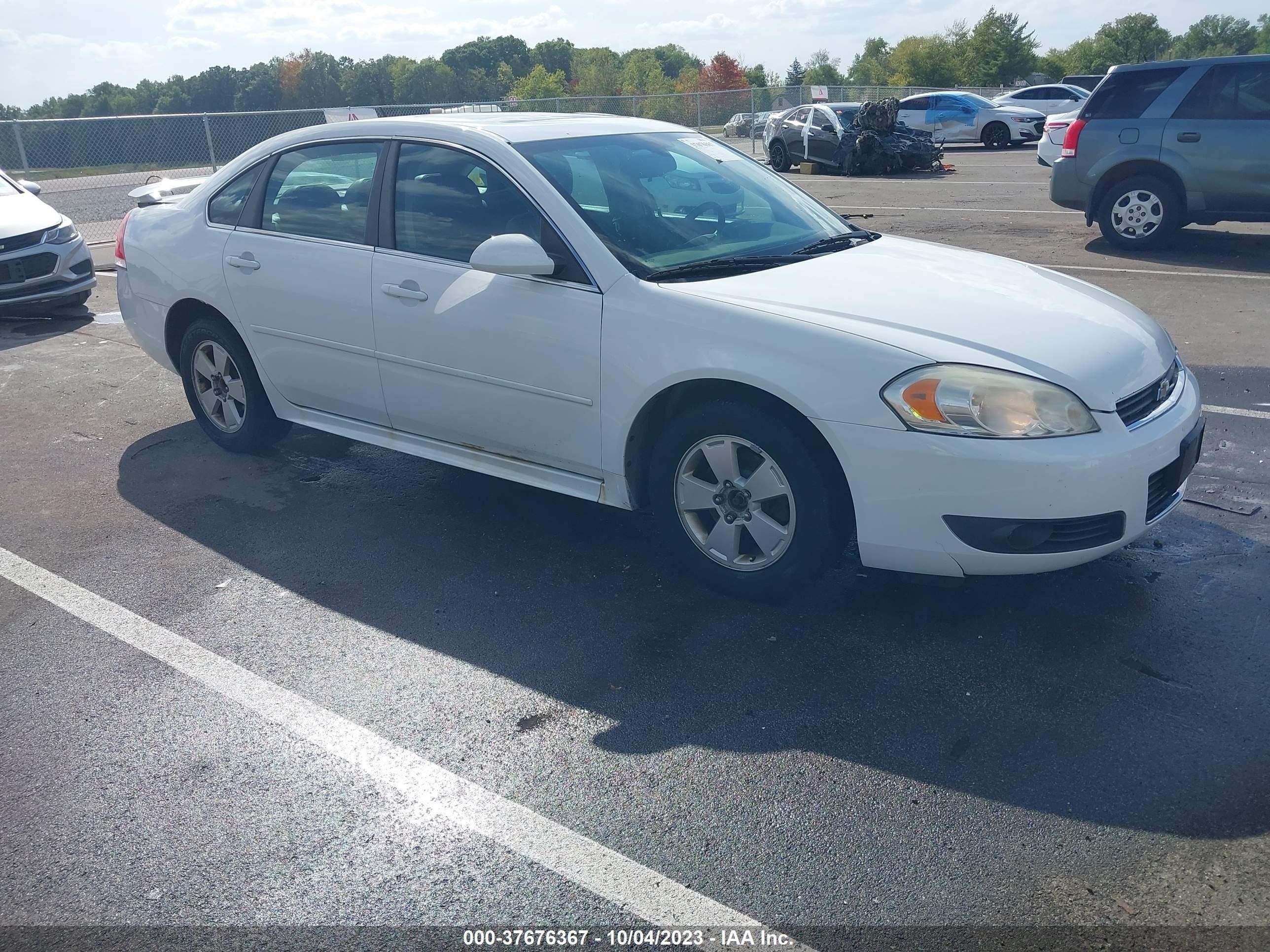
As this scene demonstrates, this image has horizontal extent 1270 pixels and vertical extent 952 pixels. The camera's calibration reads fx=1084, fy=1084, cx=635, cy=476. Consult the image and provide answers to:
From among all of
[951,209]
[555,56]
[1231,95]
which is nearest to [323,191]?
[1231,95]

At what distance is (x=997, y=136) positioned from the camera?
2850cm

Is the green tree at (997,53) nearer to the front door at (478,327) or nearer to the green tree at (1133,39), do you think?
the green tree at (1133,39)

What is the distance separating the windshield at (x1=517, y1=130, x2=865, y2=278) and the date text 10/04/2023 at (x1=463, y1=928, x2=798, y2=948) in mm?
2352

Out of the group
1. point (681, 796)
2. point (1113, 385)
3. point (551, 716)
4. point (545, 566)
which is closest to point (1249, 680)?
point (1113, 385)

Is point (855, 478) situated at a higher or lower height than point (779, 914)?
higher

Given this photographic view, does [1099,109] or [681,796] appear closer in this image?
[681,796]

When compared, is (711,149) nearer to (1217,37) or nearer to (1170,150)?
(1170,150)

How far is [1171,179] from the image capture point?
34.2 feet

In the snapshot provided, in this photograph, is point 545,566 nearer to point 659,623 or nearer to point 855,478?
point 659,623

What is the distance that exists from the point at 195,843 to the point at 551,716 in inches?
41.6

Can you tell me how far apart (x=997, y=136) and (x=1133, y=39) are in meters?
72.0

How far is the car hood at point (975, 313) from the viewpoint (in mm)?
3490

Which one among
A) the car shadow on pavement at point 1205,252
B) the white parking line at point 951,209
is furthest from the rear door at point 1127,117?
the white parking line at point 951,209

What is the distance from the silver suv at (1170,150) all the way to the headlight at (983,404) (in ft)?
26.6
